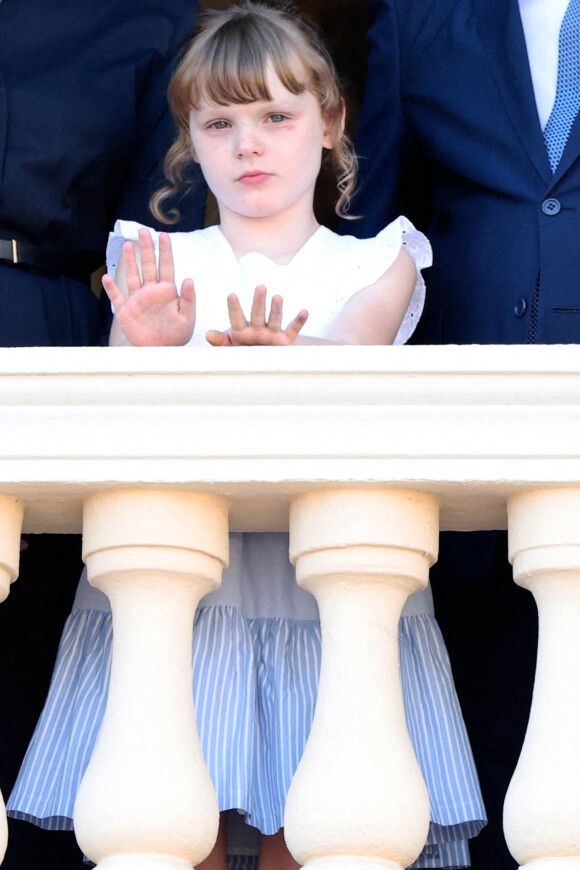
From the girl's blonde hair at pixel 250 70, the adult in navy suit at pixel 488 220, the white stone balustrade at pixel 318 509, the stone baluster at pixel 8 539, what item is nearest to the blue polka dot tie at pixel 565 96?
the adult in navy suit at pixel 488 220

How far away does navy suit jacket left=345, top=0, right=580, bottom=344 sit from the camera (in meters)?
1.92

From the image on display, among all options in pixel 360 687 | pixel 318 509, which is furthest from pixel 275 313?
pixel 360 687

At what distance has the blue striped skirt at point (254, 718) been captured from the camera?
1.61 m

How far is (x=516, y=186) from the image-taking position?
1.94 metres

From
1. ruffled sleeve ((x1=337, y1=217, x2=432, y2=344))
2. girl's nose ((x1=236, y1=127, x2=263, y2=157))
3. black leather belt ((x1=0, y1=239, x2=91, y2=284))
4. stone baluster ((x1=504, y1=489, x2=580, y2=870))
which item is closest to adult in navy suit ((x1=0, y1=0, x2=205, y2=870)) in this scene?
black leather belt ((x1=0, y1=239, x2=91, y2=284))

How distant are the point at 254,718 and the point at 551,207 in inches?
31.2

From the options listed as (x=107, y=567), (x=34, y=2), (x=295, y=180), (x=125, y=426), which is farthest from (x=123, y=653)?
(x=34, y=2)

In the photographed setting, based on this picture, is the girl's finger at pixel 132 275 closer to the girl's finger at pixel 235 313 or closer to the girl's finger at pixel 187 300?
the girl's finger at pixel 187 300

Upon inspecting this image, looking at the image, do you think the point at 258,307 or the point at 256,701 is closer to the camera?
the point at 258,307

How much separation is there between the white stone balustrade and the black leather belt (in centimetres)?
82

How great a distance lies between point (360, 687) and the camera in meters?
1.26

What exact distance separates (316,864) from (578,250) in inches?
39.5

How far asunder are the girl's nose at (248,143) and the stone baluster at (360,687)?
76 cm

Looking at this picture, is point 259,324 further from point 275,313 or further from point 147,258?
point 147,258
